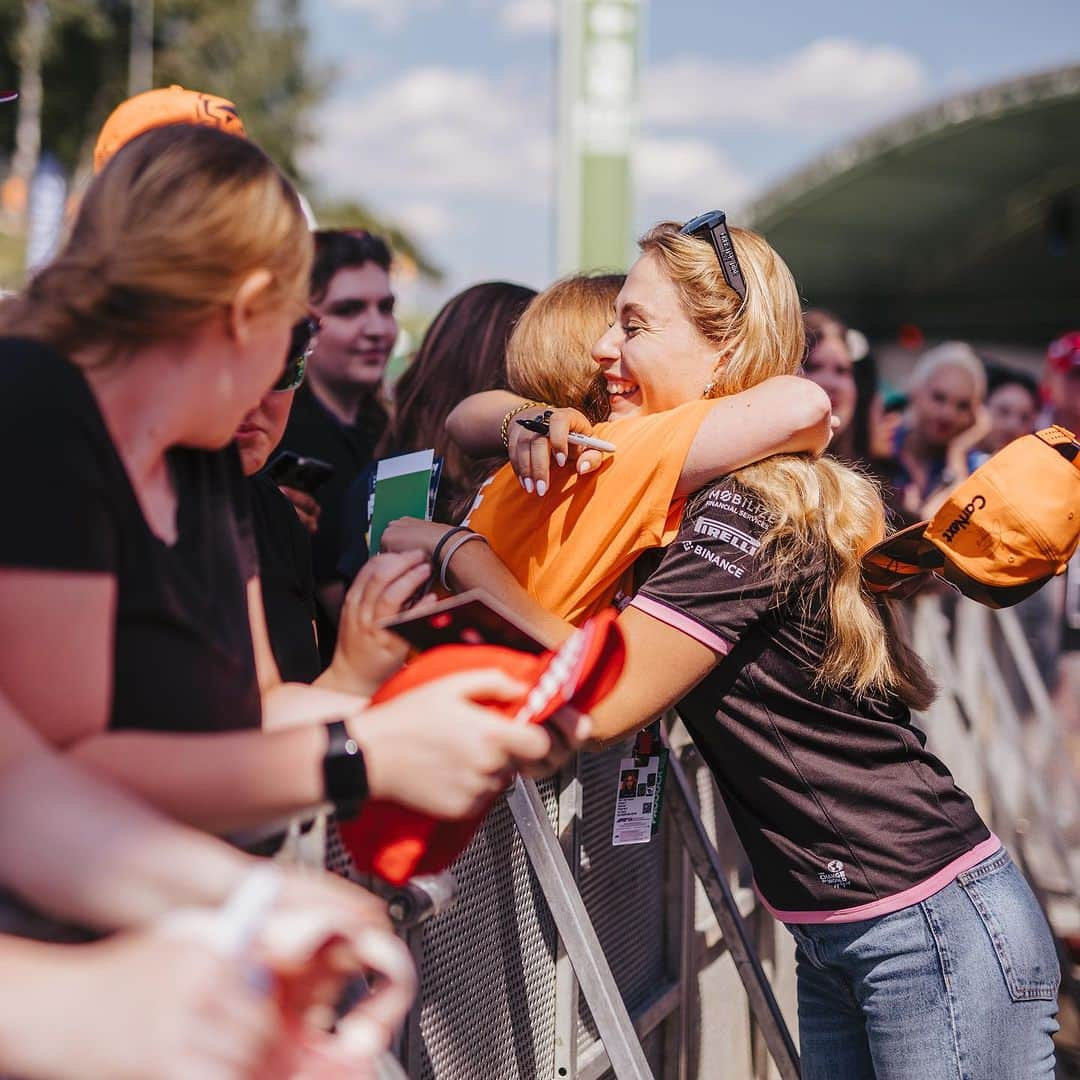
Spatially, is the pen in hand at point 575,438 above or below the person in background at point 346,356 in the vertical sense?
above

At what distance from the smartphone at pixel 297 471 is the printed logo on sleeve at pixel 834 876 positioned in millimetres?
1348

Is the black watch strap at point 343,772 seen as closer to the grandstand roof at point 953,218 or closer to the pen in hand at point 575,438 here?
the pen in hand at point 575,438

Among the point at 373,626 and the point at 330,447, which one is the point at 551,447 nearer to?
the point at 373,626

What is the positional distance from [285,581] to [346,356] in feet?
6.74

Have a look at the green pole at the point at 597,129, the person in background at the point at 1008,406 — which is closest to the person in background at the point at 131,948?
the person in background at the point at 1008,406

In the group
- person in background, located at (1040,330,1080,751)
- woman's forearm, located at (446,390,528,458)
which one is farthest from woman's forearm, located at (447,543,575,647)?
person in background, located at (1040,330,1080,751)

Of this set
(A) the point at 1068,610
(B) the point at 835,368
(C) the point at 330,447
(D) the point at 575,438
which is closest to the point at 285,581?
(D) the point at 575,438

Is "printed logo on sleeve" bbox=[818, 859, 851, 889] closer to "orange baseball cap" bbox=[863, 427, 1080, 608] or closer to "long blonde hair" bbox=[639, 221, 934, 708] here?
"long blonde hair" bbox=[639, 221, 934, 708]

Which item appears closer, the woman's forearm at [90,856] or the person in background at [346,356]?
the woman's forearm at [90,856]

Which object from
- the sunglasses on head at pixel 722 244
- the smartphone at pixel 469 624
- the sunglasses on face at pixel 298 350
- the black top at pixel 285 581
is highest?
the sunglasses on head at pixel 722 244

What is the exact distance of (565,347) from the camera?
98.9 inches

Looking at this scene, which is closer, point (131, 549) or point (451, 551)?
point (131, 549)

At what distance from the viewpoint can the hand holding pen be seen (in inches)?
82.1

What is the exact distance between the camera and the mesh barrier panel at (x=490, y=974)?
2.01 meters
